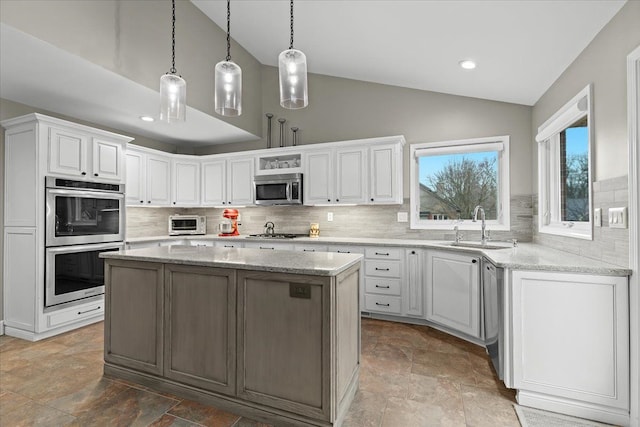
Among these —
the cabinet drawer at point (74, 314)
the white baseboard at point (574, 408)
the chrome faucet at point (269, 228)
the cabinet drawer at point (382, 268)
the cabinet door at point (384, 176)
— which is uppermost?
the cabinet door at point (384, 176)

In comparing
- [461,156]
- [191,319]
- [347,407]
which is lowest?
[347,407]

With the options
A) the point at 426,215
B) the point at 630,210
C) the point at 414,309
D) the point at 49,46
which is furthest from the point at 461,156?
the point at 49,46

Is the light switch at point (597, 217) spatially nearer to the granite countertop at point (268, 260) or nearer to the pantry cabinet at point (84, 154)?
the granite countertop at point (268, 260)

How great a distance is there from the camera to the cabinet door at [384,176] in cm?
384

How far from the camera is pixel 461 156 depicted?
3.94m

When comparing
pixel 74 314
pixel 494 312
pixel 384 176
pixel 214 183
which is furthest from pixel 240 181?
pixel 494 312

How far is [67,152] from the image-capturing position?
3.35 m

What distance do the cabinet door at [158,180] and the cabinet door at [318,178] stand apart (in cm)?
215

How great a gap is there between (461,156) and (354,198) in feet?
4.60

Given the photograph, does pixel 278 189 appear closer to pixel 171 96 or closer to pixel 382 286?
pixel 382 286

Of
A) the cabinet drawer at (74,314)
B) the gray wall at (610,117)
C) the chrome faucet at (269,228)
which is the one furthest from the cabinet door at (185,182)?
the gray wall at (610,117)

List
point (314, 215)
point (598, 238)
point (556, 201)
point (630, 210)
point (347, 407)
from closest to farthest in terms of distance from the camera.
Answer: point (630, 210)
point (347, 407)
point (598, 238)
point (556, 201)
point (314, 215)

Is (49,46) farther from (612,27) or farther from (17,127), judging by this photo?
(612,27)

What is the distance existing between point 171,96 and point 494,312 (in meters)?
2.65
